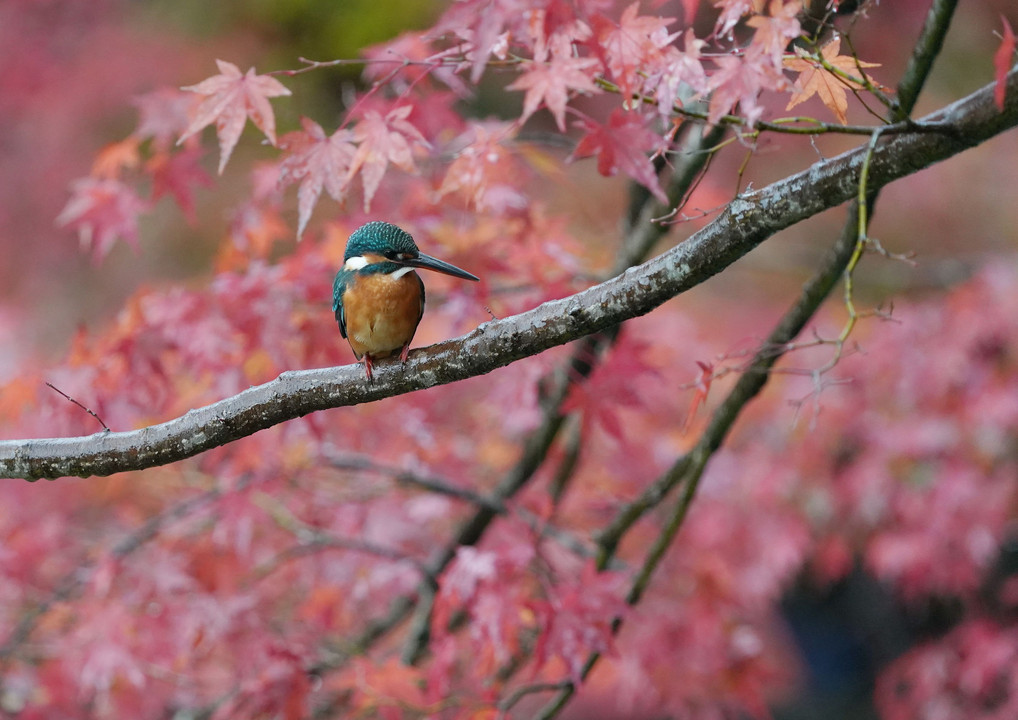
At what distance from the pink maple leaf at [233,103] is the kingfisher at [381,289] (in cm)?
38

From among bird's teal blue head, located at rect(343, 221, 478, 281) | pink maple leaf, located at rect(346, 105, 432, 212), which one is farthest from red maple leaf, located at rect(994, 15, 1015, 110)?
bird's teal blue head, located at rect(343, 221, 478, 281)

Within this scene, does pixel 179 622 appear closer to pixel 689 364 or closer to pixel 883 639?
pixel 689 364

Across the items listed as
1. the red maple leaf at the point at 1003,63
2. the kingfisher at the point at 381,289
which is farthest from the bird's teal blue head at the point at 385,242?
the red maple leaf at the point at 1003,63

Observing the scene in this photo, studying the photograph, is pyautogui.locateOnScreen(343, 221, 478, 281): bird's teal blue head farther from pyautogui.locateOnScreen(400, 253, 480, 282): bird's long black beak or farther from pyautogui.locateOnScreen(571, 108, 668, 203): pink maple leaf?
pyautogui.locateOnScreen(571, 108, 668, 203): pink maple leaf

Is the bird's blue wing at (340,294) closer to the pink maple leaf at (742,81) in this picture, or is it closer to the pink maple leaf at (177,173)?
the pink maple leaf at (177,173)

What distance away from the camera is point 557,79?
1.82 meters

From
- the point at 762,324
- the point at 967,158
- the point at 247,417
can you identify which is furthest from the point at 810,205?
the point at 967,158

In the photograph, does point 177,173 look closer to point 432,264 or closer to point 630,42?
point 432,264

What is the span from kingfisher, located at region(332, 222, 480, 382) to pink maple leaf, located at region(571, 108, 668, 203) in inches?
17.0

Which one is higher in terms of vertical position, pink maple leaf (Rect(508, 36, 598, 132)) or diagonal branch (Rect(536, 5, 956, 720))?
pink maple leaf (Rect(508, 36, 598, 132))

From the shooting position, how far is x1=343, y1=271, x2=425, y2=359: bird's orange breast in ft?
6.99

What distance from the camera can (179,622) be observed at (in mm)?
3074

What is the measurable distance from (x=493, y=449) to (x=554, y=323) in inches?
109

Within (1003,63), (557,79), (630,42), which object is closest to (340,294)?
(557,79)
